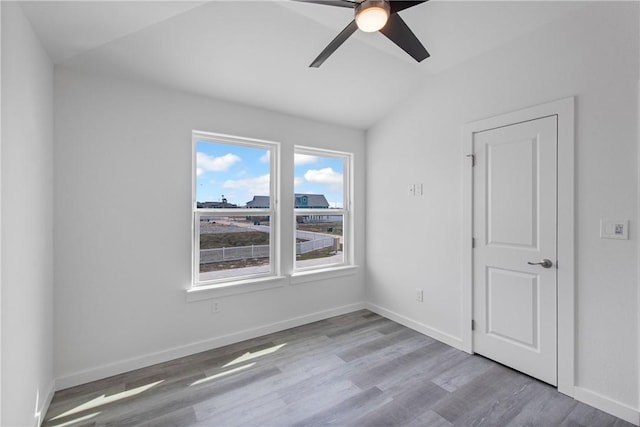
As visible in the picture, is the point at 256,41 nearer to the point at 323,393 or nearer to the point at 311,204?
the point at 311,204

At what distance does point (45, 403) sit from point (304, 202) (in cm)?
272

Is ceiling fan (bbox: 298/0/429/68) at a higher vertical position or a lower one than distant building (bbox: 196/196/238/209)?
higher

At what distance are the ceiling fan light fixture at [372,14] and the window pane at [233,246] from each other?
2.21 m

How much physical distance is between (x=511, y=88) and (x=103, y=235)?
355cm

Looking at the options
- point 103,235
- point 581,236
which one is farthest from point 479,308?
point 103,235

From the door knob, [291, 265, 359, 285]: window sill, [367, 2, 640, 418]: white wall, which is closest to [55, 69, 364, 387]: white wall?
[291, 265, 359, 285]: window sill

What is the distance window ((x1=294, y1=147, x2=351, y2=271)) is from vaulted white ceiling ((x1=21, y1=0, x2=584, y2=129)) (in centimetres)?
85

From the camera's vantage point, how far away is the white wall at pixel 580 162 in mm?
1923

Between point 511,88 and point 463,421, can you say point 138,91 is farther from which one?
point 463,421

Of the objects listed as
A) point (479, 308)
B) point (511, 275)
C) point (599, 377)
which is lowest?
point (599, 377)

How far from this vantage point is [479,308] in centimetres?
274

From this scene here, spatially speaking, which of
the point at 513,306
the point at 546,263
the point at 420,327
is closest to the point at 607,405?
the point at 513,306

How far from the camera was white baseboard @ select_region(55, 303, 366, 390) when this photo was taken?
2.29m

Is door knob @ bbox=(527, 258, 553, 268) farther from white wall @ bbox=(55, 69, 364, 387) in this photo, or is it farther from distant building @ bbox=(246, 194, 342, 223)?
white wall @ bbox=(55, 69, 364, 387)
